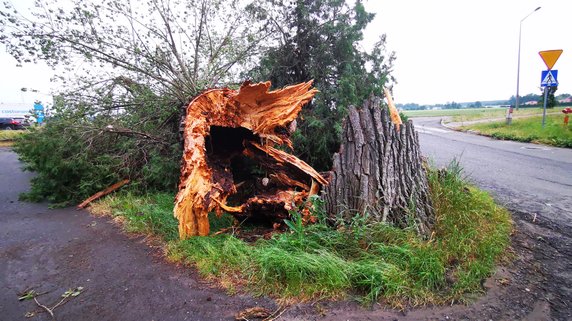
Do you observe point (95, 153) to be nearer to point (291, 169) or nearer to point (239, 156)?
point (239, 156)

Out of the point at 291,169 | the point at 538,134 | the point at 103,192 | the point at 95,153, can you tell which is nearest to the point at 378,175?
the point at 291,169

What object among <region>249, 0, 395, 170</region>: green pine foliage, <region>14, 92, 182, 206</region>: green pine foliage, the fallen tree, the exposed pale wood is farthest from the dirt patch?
<region>249, 0, 395, 170</region>: green pine foliage

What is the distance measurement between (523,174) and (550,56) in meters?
6.93

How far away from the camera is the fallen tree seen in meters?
3.12

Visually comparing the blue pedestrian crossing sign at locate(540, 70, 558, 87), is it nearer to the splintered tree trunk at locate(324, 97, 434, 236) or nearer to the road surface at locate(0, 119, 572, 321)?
the road surface at locate(0, 119, 572, 321)

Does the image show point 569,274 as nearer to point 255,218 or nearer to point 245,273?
point 245,273

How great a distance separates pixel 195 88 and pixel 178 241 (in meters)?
3.06

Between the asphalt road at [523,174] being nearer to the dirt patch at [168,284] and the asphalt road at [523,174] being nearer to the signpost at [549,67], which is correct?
the dirt patch at [168,284]

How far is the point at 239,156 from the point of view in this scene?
4840 millimetres

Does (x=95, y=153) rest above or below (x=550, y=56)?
below

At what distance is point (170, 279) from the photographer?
2.67 metres

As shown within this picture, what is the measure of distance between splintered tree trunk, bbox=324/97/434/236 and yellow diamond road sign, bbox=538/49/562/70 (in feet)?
34.0

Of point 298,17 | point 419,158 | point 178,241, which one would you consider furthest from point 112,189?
point 419,158

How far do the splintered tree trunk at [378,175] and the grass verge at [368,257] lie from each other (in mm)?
163
